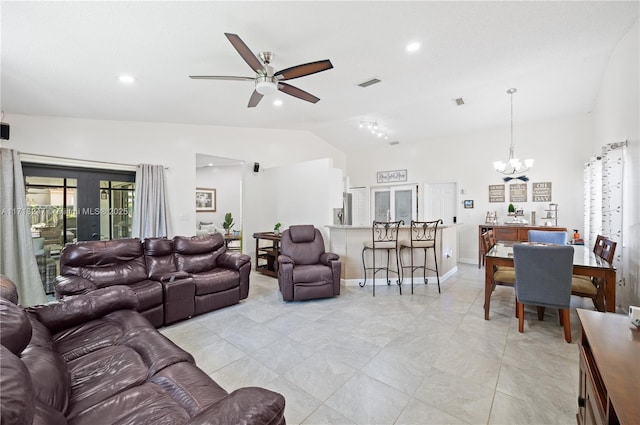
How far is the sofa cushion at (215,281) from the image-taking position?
3.34 metres

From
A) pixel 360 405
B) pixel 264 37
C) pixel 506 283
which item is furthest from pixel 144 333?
pixel 506 283

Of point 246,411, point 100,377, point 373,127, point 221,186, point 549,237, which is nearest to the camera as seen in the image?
point 246,411

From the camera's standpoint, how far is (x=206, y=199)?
8.24 meters

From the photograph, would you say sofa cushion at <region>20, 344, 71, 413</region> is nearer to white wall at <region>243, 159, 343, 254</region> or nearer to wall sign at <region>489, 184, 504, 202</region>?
white wall at <region>243, 159, 343, 254</region>

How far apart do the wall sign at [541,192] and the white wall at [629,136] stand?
217cm

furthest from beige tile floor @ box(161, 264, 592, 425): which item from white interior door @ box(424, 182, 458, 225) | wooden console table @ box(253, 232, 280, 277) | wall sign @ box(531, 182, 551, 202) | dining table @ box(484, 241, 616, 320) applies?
white interior door @ box(424, 182, 458, 225)

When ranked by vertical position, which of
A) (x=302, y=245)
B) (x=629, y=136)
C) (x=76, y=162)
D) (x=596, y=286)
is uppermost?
(x=629, y=136)

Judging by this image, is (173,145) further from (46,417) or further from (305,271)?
(46,417)

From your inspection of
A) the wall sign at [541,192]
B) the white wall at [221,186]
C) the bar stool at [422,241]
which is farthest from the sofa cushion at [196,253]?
the wall sign at [541,192]

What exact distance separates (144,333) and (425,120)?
237 inches

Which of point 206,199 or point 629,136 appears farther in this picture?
point 206,199

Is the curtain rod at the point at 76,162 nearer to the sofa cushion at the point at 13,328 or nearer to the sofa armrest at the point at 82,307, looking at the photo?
the sofa armrest at the point at 82,307

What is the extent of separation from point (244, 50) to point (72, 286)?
9.56ft

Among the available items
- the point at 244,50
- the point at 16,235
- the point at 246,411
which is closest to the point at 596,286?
the point at 246,411
